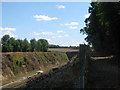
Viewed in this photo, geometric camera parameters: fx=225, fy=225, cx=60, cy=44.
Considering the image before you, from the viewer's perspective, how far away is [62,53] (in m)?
102

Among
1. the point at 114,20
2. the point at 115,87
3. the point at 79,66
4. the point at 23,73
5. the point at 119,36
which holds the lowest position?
the point at 23,73

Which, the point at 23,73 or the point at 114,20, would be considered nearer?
the point at 114,20

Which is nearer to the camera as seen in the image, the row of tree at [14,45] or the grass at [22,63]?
the grass at [22,63]

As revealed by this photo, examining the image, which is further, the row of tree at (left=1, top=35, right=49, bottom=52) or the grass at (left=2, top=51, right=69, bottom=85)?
the row of tree at (left=1, top=35, right=49, bottom=52)

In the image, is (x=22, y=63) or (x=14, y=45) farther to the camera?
(x=14, y=45)

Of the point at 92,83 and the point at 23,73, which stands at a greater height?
the point at 92,83

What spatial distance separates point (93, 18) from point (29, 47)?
60.7m

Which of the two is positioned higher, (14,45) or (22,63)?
(14,45)

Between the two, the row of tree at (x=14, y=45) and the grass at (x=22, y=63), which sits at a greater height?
the row of tree at (x=14, y=45)

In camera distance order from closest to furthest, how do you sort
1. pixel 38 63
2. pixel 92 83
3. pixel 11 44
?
pixel 92 83 → pixel 38 63 → pixel 11 44

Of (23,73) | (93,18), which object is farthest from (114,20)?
(23,73)

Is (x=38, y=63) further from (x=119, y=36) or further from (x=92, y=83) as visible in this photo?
(x=92, y=83)

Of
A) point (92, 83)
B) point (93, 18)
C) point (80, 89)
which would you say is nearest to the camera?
point (80, 89)

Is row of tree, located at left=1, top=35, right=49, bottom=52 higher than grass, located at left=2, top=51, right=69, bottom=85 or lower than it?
higher
